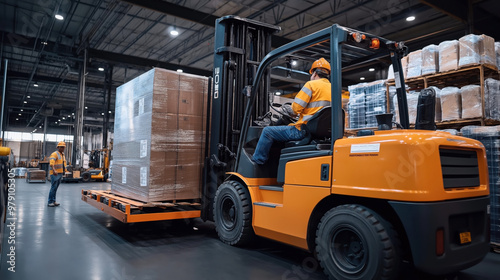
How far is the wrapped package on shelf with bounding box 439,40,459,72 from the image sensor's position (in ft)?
16.5

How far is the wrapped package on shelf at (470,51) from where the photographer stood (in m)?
4.82

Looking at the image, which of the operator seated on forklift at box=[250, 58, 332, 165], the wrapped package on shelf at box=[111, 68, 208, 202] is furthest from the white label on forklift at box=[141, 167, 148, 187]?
the operator seated on forklift at box=[250, 58, 332, 165]

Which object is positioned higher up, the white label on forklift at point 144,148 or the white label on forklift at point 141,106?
the white label on forklift at point 141,106

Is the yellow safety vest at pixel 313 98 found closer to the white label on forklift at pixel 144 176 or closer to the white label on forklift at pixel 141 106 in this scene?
the white label on forklift at pixel 144 176

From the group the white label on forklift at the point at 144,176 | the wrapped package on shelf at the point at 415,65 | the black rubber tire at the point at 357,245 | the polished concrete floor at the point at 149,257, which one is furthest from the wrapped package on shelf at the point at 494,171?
the white label on forklift at the point at 144,176

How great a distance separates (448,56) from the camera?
511cm

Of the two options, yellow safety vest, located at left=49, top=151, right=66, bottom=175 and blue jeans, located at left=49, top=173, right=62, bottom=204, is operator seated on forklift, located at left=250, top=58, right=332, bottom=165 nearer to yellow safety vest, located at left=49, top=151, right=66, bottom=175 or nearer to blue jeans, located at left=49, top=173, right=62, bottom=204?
blue jeans, located at left=49, top=173, right=62, bottom=204

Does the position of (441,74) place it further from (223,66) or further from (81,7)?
(81,7)

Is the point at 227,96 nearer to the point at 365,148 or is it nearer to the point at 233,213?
the point at 233,213

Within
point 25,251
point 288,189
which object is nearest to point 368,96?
point 288,189

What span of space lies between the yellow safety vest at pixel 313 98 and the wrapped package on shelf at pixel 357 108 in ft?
9.34

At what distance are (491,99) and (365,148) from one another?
3.47m

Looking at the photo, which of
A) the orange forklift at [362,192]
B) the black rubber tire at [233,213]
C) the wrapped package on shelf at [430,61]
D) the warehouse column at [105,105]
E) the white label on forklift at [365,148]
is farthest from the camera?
the warehouse column at [105,105]

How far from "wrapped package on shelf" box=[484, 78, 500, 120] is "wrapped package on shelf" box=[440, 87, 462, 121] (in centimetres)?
32
